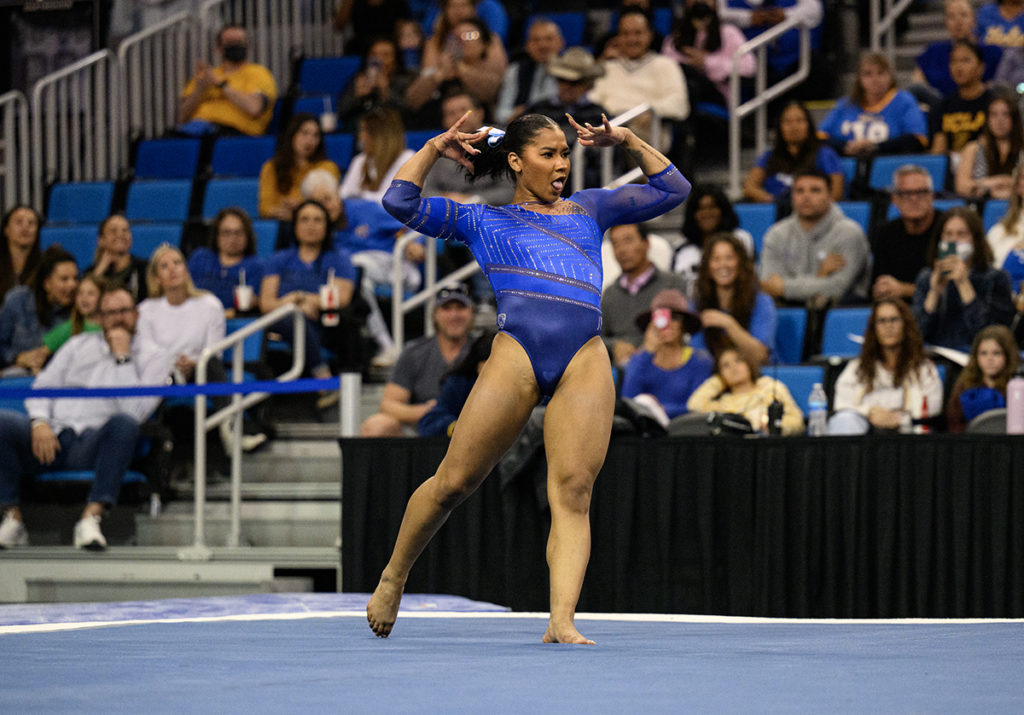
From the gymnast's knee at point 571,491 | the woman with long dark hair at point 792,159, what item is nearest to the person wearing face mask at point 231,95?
the woman with long dark hair at point 792,159

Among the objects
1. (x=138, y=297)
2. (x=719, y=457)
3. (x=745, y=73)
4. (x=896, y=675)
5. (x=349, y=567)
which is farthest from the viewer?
(x=745, y=73)

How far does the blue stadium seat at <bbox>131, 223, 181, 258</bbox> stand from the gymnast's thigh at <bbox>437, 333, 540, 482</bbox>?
240 inches

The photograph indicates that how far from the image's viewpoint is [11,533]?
8242mm

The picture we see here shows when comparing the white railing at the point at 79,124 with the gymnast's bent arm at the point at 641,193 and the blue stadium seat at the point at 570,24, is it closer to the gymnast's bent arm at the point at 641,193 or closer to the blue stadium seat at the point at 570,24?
the blue stadium seat at the point at 570,24

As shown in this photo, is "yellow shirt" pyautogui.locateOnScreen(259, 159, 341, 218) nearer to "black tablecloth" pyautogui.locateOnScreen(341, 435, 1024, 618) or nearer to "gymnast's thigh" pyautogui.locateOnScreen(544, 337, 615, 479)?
"black tablecloth" pyautogui.locateOnScreen(341, 435, 1024, 618)

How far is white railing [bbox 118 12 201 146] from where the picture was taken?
1155 cm

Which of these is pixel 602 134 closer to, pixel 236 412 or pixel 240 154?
pixel 236 412

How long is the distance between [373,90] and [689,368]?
4.22 metres

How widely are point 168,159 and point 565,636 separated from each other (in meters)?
7.87

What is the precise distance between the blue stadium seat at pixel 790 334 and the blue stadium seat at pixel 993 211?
1.15 m

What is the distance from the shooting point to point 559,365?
427cm

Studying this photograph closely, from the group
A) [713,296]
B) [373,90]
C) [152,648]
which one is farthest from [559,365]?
[373,90]

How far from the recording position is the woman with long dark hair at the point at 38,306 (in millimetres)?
9242

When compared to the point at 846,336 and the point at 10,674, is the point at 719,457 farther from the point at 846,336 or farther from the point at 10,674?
the point at 10,674
